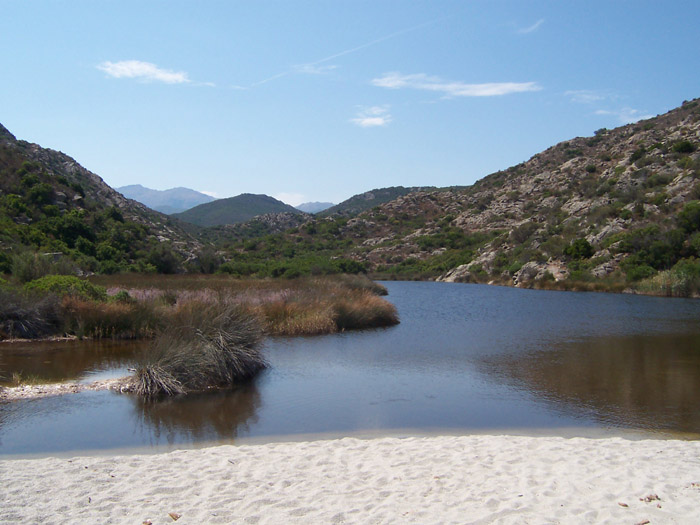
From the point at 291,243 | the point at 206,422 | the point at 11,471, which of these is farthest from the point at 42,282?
the point at 291,243

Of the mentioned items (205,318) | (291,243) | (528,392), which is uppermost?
(291,243)

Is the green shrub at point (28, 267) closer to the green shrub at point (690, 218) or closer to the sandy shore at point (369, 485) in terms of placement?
the sandy shore at point (369, 485)

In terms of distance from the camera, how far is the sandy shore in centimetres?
582

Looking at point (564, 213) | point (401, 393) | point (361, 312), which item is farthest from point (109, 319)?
point (564, 213)

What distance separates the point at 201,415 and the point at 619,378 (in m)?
11.1

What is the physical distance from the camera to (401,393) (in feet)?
43.6

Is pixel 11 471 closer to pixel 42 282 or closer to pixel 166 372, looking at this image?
pixel 166 372

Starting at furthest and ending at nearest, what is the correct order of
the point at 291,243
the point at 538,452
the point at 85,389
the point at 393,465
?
the point at 291,243
the point at 85,389
the point at 538,452
the point at 393,465

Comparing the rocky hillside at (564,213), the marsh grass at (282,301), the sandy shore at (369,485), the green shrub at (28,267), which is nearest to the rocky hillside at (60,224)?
the green shrub at (28,267)

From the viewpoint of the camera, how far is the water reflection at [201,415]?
1014 centimetres

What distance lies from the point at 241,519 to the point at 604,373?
13.1 m

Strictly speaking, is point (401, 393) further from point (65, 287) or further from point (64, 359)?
point (65, 287)

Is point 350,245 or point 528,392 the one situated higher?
point 350,245

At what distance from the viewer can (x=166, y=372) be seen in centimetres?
1287
